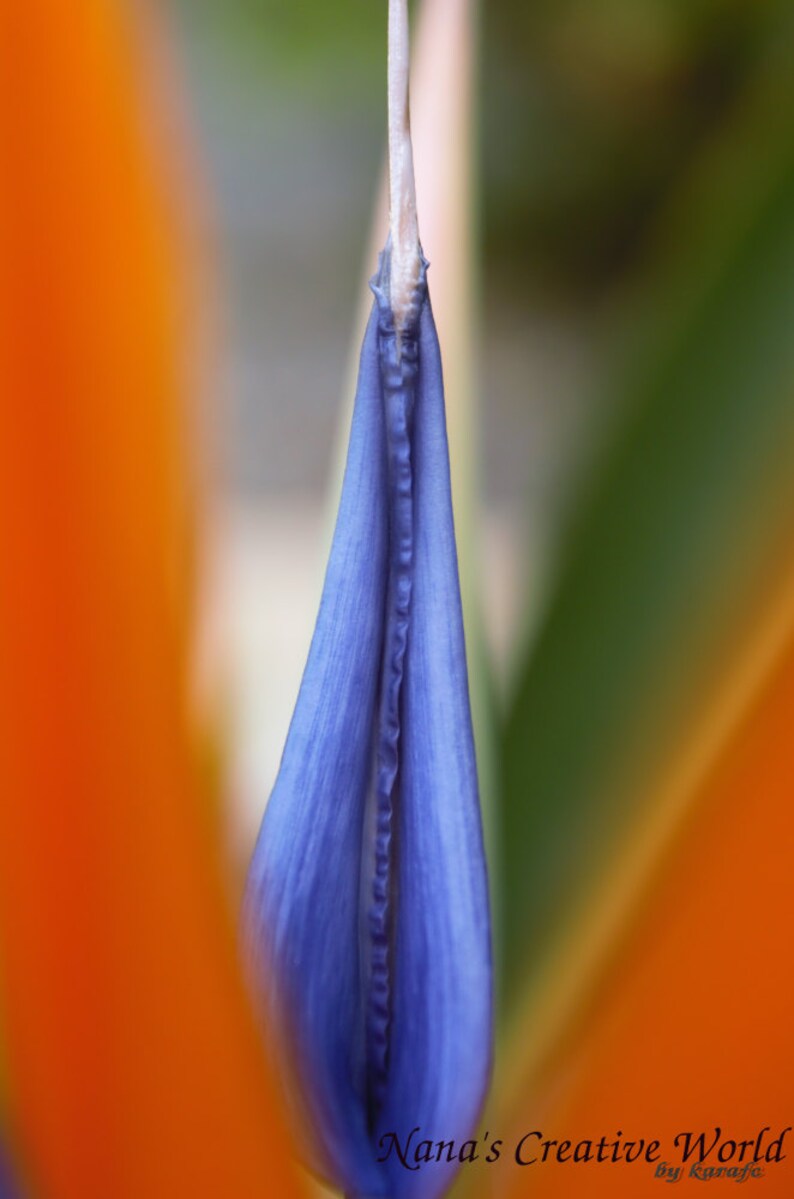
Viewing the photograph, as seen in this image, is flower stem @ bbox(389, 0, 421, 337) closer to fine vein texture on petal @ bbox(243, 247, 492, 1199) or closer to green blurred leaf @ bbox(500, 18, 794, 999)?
fine vein texture on petal @ bbox(243, 247, 492, 1199)

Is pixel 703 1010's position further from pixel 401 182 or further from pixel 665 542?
pixel 401 182

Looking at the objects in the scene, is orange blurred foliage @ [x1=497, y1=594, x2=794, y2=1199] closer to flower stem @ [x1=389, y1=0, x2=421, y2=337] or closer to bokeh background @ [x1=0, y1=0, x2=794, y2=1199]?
bokeh background @ [x1=0, y1=0, x2=794, y2=1199]

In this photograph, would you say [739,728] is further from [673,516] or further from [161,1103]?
[161,1103]

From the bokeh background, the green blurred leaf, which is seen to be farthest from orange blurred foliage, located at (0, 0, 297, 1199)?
the green blurred leaf

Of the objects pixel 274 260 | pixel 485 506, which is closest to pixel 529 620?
pixel 485 506

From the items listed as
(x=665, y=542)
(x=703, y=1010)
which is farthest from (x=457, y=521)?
(x=703, y=1010)

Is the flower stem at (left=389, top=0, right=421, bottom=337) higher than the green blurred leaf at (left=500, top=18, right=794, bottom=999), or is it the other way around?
the flower stem at (left=389, top=0, right=421, bottom=337)

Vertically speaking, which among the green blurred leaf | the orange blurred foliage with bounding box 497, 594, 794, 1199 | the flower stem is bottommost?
the orange blurred foliage with bounding box 497, 594, 794, 1199
